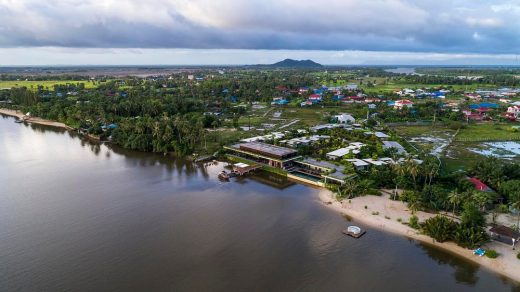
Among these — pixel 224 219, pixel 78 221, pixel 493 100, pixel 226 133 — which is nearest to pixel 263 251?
pixel 224 219

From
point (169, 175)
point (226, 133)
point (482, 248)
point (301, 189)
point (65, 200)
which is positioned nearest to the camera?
point (482, 248)

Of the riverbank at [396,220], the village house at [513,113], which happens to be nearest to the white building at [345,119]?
the village house at [513,113]

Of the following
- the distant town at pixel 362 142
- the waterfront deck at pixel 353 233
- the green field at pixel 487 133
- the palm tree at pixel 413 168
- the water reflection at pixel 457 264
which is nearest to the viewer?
the water reflection at pixel 457 264

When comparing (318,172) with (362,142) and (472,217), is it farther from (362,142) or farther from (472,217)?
(472,217)

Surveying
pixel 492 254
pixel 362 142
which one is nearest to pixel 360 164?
pixel 362 142

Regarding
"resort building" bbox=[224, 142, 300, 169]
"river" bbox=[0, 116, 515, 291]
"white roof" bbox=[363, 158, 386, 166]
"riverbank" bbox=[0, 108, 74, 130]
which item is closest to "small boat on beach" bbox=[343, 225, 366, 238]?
"river" bbox=[0, 116, 515, 291]

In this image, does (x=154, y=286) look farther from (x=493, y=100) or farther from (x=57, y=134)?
(x=493, y=100)

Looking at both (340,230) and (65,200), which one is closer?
(340,230)

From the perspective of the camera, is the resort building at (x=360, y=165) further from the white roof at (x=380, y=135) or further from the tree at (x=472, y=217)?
the white roof at (x=380, y=135)
